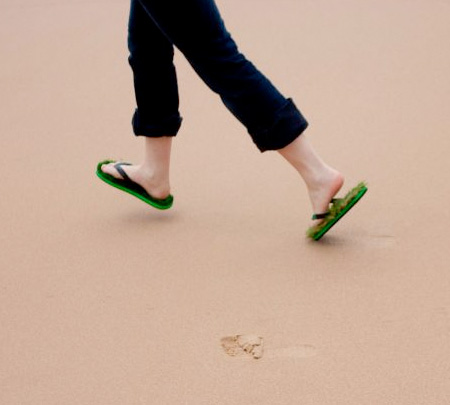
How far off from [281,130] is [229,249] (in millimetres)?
334

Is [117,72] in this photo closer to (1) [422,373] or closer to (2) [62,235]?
(2) [62,235]

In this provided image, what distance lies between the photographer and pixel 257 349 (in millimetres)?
1849

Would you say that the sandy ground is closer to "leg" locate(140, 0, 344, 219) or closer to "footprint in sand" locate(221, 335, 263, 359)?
"footprint in sand" locate(221, 335, 263, 359)

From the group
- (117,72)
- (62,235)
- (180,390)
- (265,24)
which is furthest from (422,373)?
(265,24)

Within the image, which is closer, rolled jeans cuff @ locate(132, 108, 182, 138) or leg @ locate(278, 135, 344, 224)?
leg @ locate(278, 135, 344, 224)

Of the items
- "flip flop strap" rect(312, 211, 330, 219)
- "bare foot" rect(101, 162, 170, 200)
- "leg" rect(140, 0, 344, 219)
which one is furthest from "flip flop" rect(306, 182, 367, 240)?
"bare foot" rect(101, 162, 170, 200)

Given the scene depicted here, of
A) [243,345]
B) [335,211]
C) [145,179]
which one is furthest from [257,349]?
[145,179]

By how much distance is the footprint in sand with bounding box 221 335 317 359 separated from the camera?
1.83 meters

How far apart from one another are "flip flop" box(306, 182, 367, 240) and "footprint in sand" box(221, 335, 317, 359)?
441 mm

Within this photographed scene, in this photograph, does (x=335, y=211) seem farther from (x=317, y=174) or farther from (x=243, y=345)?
(x=243, y=345)

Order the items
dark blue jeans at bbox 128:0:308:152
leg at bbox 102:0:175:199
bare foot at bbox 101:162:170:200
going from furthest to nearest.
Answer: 1. bare foot at bbox 101:162:170:200
2. leg at bbox 102:0:175:199
3. dark blue jeans at bbox 128:0:308:152

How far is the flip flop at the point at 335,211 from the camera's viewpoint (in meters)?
2.18

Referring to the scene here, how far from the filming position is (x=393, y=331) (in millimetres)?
1888

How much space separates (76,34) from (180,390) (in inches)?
126
